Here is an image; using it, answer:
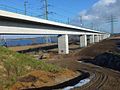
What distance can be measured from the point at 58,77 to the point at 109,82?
5.49 metres

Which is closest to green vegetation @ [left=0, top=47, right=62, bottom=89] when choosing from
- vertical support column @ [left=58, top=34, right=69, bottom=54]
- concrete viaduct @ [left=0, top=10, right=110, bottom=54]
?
concrete viaduct @ [left=0, top=10, right=110, bottom=54]

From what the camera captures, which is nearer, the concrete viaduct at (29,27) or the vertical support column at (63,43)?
the concrete viaduct at (29,27)

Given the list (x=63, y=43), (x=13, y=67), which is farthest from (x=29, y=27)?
(x=63, y=43)

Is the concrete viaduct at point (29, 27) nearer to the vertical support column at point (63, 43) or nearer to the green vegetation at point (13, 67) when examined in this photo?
the vertical support column at point (63, 43)

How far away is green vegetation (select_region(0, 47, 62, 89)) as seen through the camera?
82.2 ft

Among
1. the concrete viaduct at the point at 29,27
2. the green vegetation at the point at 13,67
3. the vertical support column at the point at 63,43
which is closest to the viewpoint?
the green vegetation at the point at 13,67

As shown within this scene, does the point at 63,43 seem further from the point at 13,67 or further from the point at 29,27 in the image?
the point at 13,67

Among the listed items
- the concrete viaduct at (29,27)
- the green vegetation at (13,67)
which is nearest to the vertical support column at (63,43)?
the concrete viaduct at (29,27)

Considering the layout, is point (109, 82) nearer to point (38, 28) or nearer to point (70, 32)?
point (38, 28)

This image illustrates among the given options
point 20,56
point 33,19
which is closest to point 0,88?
point 20,56

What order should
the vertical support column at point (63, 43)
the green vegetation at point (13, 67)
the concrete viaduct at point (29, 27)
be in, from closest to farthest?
the green vegetation at point (13, 67)
the concrete viaduct at point (29, 27)
the vertical support column at point (63, 43)

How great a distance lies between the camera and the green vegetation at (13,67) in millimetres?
25067

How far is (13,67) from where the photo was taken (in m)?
27.6

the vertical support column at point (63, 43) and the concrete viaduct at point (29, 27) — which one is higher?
the concrete viaduct at point (29, 27)
